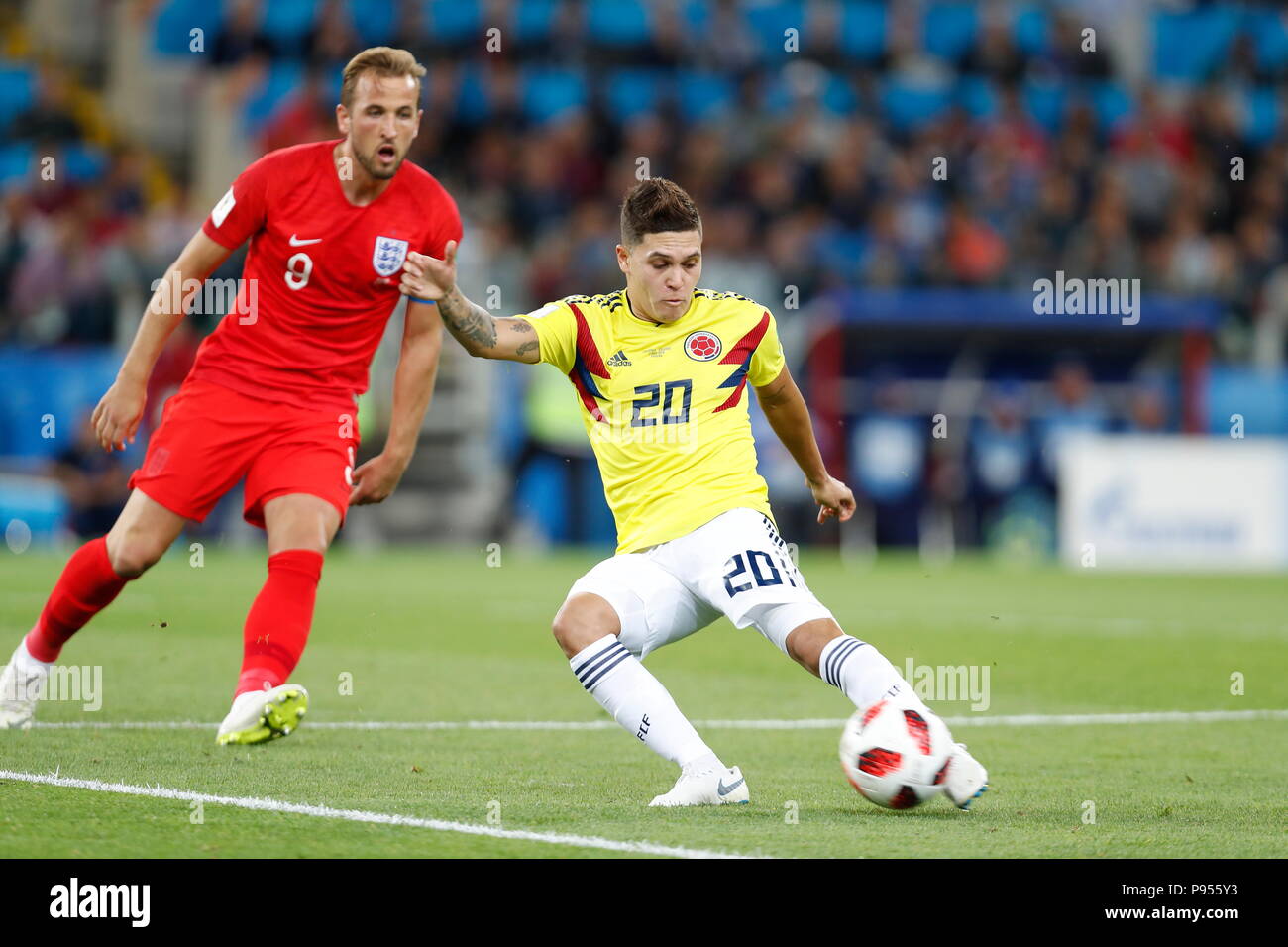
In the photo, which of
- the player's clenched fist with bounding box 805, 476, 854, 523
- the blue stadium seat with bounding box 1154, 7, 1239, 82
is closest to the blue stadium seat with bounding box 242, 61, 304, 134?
the blue stadium seat with bounding box 1154, 7, 1239, 82

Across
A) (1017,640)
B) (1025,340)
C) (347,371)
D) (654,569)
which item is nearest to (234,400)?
(347,371)

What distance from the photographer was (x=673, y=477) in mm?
5762

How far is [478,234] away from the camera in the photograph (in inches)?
802

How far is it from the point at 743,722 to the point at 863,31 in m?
20.1

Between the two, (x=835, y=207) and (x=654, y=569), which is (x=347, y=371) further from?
(x=835, y=207)

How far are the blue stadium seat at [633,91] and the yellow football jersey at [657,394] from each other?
17481mm

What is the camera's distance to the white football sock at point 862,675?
205 inches

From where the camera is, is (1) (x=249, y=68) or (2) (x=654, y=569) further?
(1) (x=249, y=68)

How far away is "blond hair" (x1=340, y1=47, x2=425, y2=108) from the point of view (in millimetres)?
6172

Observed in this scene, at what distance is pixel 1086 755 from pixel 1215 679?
288 cm

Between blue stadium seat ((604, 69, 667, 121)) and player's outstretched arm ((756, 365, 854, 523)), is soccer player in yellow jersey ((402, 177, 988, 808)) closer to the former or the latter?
player's outstretched arm ((756, 365, 854, 523))

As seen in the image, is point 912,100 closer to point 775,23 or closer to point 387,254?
point 775,23

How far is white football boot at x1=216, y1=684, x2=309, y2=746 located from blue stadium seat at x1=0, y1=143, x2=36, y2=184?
49.8ft

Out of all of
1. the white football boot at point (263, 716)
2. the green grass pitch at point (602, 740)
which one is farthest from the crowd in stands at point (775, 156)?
the white football boot at point (263, 716)
